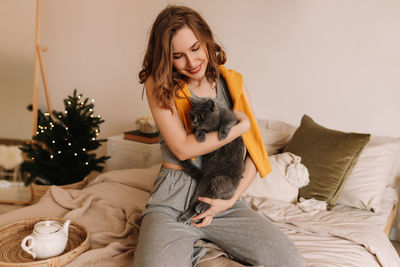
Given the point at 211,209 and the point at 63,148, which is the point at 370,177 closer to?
the point at 211,209

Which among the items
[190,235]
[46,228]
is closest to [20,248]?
[46,228]

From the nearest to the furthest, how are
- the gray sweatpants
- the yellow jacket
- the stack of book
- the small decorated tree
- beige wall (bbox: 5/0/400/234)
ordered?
the gray sweatpants
the yellow jacket
beige wall (bbox: 5/0/400/234)
the small decorated tree
the stack of book

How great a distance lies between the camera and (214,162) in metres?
1.34

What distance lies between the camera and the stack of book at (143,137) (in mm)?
2699

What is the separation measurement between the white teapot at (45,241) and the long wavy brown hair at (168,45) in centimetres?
62

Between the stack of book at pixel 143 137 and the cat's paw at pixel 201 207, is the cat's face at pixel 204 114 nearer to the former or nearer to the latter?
the cat's paw at pixel 201 207

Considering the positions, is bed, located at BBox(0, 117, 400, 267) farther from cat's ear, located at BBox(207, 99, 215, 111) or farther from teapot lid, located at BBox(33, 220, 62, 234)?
cat's ear, located at BBox(207, 99, 215, 111)

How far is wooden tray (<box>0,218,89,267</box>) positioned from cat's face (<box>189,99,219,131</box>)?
63 centimetres

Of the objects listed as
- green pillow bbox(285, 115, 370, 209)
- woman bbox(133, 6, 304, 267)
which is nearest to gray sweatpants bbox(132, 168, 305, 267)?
woman bbox(133, 6, 304, 267)

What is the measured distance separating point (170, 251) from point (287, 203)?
2.88 ft

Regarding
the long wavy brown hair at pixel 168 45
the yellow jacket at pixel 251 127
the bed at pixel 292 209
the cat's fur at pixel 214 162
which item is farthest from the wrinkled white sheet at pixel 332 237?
the long wavy brown hair at pixel 168 45

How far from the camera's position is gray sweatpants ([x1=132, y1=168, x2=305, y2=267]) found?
114 centimetres

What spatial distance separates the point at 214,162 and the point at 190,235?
30 cm

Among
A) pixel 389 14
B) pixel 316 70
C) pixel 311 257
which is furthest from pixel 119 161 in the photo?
pixel 389 14
